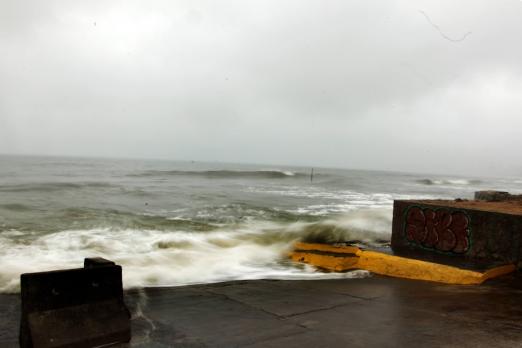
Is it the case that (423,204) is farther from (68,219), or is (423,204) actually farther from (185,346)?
(68,219)

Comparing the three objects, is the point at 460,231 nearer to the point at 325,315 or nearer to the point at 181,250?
the point at 325,315

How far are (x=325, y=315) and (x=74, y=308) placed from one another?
2.41 metres

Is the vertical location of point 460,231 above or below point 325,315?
above

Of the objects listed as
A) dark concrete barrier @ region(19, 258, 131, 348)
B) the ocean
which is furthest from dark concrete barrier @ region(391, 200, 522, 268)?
dark concrete barrier @ region(19, 258, 131, 348)

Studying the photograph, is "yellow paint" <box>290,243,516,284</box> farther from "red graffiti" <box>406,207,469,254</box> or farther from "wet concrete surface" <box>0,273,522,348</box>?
"red graffiti" <box>406,207,469,254</box>

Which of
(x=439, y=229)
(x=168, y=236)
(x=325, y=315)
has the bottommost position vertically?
(x=168, y=236)

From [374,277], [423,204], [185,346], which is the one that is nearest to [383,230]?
[423,204]

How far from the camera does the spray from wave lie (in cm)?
702

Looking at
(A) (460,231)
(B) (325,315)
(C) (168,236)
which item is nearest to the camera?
(B) (325,315)

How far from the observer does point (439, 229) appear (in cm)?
727

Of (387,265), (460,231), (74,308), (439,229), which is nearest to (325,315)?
(74,308)

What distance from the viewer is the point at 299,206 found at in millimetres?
21188

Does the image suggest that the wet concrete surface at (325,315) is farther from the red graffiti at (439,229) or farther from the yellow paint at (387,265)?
the red graffiti at (439,229)

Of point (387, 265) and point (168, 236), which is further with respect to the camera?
point (168, 236)
